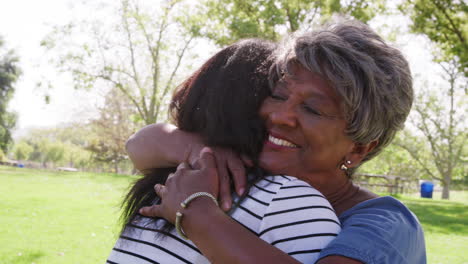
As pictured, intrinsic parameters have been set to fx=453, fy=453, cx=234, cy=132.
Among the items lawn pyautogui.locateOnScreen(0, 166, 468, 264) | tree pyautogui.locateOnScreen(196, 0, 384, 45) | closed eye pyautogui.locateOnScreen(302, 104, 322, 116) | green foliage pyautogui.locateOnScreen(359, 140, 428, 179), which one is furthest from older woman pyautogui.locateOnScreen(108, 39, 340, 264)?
green foliage pyautogui.locateOnScreen(359, 140, 428, 179)

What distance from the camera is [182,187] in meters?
1.54

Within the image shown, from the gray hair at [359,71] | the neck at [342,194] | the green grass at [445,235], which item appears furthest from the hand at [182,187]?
the green grass at [445,235]

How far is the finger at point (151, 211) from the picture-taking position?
1535mm

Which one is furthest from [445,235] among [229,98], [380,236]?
[229,98]

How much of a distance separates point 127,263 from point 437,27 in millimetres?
17574

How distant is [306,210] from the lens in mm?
1333

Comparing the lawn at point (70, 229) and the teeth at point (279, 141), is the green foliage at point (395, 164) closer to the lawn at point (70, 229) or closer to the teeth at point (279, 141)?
the lawn at point (70, 229)

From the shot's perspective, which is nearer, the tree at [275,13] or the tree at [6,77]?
the tree at [275,13]

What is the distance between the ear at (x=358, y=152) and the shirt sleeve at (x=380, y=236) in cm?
34

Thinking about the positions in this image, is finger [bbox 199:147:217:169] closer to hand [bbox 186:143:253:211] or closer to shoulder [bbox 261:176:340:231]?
hand [bbox 186:143:253:211]

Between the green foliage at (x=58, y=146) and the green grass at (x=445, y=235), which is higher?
the green grass at (x=445, y=235)

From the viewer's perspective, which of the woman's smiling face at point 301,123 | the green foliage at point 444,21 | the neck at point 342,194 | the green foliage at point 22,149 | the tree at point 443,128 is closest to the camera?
the woman's smiling face at point 301,123

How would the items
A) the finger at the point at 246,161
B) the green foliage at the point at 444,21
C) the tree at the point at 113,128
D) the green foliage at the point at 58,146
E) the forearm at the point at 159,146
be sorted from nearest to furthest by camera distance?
the finger at the point at 246,161 → the forearm at the point at 159,146 → the green foliage at the point at 444,21 → the tree at the point at 113,128 → the green foliage at the point at 58,146

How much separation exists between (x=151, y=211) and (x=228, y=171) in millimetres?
300
